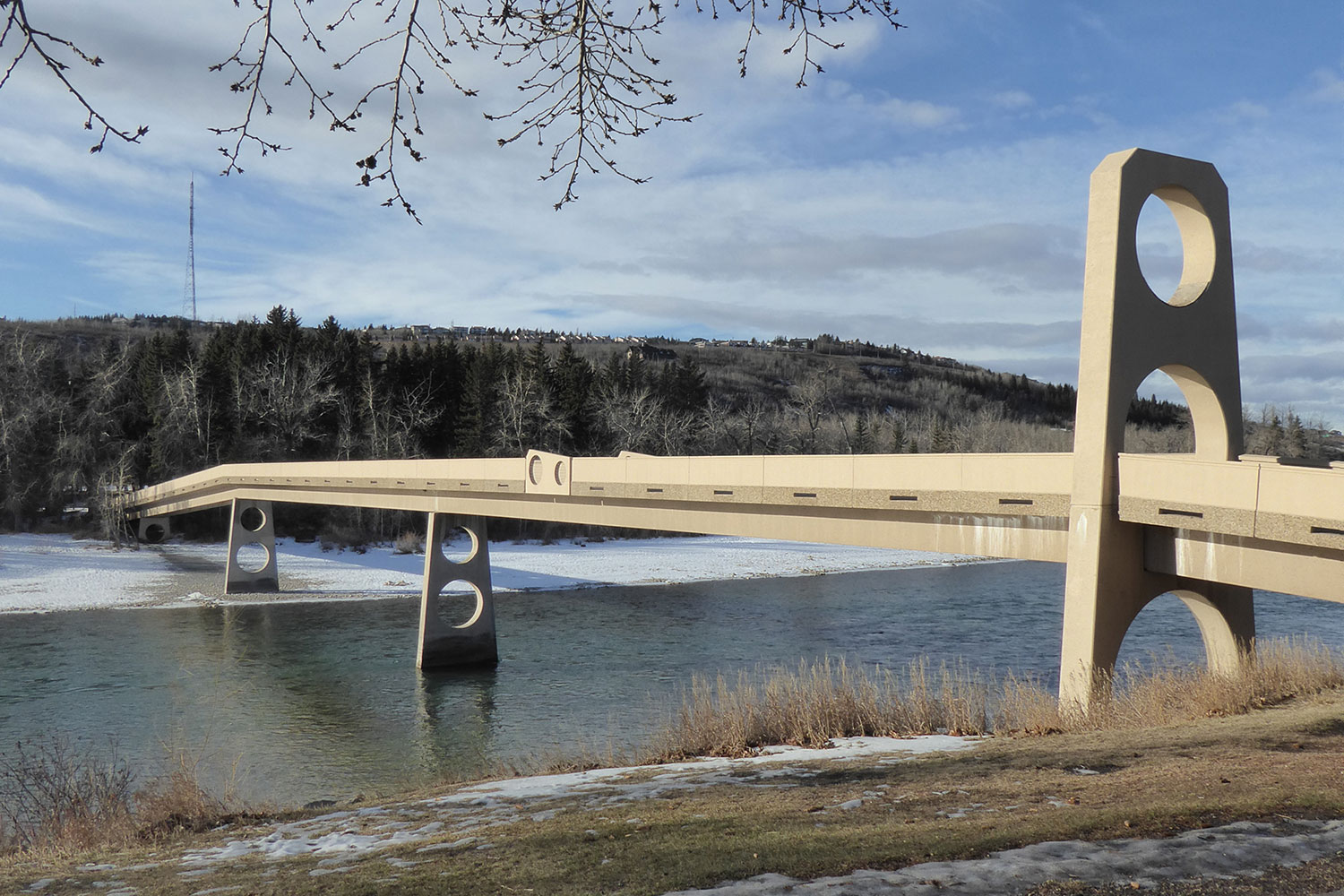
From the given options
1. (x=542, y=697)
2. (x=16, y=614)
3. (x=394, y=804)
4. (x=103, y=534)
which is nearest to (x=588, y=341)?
(x=103, y=534)

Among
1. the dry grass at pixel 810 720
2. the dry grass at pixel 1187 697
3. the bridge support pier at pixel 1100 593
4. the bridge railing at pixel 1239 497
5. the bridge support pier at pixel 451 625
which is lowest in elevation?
the bridge support pier at pixel 451 625

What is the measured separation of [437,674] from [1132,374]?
21.3 metres

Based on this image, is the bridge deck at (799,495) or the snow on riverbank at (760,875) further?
the bridge deck at (799,495)

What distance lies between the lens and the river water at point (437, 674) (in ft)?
62.2

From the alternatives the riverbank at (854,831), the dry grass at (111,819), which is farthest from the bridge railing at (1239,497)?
the dry grass at (111,819)

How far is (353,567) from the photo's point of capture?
5016 centimetres

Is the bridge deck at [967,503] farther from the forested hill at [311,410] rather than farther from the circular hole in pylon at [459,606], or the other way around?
the forested hill at [311,410]

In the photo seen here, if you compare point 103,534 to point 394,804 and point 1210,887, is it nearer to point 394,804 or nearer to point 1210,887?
point 394,804

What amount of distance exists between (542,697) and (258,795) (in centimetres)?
878

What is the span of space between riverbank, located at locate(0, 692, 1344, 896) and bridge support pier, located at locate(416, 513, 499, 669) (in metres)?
18.7

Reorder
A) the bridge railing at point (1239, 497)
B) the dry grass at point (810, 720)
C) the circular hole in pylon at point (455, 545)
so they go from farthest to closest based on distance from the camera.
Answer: the circular hole in pylon at point (455, 545), the dry grass at point (810, 720), the bridge railing at point (1239, 497)

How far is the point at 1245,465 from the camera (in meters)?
9.31

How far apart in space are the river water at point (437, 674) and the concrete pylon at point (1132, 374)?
4.82 metres

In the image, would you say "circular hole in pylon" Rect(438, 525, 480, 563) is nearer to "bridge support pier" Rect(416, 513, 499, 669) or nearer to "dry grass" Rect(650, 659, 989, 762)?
"bridge support pier" Rect(416, 513, 499, 669)
